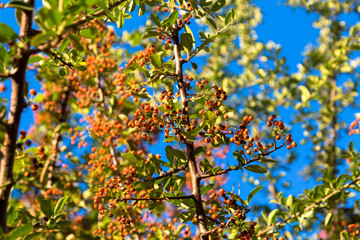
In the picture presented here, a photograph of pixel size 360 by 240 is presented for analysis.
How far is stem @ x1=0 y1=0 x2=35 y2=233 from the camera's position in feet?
4.74

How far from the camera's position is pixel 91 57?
201 inches

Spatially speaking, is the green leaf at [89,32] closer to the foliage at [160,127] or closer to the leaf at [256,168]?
the foliage at [160,127]

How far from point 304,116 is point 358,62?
144 cm

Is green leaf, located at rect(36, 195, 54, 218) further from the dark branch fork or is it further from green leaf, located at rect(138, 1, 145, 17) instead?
green leaf, located at rect(138, 1, 145, 17)

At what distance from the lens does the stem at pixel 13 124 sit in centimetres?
145

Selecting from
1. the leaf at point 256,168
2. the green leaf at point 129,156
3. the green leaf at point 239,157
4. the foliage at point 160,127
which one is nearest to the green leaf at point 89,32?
the foliage at point 160,127

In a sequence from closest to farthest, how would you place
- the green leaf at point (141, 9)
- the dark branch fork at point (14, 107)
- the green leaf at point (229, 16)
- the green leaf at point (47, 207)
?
the dark branch fork at point (14, 107)
the green leaf at point (47, 207)
the green leaf at point (229, 16)
the green leaf at point (141, 9)

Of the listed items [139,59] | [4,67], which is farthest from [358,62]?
[4,67]

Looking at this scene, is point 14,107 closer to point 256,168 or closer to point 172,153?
point 172,153

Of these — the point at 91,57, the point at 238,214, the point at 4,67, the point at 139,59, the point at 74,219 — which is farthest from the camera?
the point at 74,219

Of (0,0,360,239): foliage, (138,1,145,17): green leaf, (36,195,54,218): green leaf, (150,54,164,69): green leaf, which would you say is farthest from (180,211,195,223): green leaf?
(138,1,145,17): green leaf

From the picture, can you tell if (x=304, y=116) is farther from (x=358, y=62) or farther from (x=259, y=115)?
(x=358, y=62)

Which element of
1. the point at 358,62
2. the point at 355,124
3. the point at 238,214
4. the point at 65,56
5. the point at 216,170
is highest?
→ the point at 358,62

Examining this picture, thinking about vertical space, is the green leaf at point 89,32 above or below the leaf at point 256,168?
above
